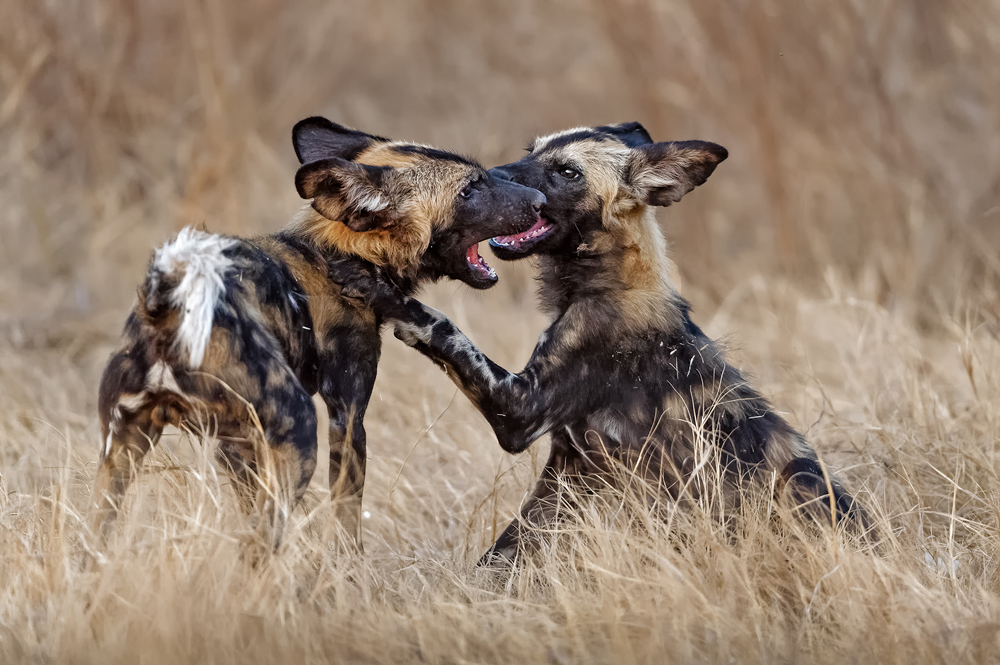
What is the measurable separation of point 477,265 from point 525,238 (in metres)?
0.25

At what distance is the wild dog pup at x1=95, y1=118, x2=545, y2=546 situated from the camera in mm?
2604

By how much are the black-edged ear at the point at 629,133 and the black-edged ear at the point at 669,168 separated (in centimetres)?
18

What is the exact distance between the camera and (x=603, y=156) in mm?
3770

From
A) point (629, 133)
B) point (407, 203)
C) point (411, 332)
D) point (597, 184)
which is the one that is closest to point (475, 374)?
point (411, 332)

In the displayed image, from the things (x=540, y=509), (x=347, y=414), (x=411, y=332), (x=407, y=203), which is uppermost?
(x=407, y=203)

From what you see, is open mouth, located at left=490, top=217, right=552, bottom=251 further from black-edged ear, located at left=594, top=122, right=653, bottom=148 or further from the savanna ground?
the savanna ground

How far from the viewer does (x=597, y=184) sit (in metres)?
3.70

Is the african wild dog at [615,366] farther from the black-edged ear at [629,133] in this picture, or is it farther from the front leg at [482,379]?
the black-edged ear at [629,133]

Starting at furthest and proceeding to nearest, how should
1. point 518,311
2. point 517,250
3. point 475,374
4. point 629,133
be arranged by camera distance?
point 518,311
point 629,133
point 517,250
point 475,374

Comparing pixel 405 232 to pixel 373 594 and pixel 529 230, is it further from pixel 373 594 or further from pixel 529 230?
pixel 373 594

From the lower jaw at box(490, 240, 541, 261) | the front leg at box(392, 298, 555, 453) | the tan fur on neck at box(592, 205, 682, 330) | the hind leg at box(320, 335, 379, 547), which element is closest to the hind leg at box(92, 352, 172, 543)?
the hind leg at box(320, 335, 379, 547)

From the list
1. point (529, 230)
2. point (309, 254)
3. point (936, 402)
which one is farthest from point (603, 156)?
point (936, 402)

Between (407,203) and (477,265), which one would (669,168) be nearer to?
(477,265)

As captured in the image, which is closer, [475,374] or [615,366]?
[475,374]
